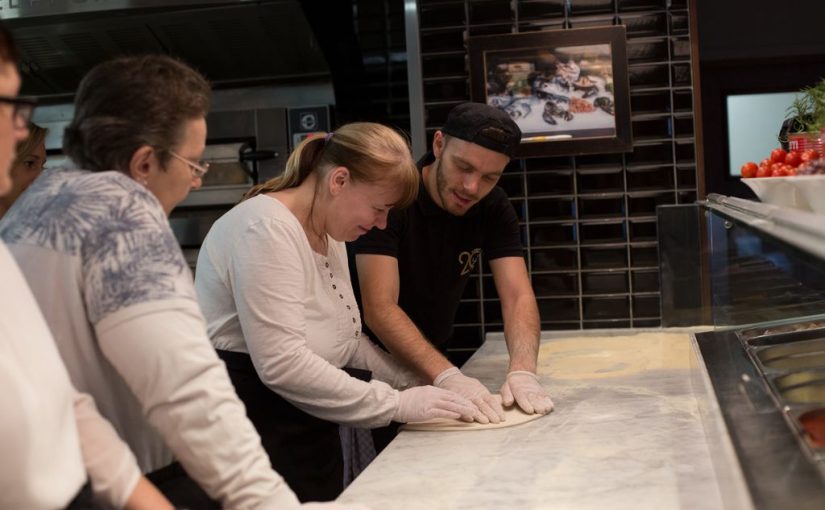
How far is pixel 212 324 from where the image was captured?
2.10m

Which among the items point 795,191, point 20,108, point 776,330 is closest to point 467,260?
point 776,330

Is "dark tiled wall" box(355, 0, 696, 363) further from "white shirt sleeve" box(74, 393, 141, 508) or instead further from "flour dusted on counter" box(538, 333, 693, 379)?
"white shirt sleeve" box(74, 393, 141, 508)

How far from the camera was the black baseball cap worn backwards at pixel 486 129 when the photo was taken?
8.79 feet

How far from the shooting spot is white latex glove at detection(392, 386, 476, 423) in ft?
6.75

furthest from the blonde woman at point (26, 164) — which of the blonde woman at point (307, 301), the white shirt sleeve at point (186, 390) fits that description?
the white shirt sleeve at point (186, 390)

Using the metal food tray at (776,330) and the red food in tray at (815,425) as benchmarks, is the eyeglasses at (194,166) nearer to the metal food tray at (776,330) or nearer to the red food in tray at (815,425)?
the red food in tray at (815,425)

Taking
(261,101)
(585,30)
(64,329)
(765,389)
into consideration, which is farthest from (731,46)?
(64,329)

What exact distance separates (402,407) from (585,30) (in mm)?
2713

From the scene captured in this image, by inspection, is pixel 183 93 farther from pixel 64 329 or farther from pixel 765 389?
pixel 765 389

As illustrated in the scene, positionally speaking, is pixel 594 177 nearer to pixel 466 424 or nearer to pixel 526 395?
pixel 526 395

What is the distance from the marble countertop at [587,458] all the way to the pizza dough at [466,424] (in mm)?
22

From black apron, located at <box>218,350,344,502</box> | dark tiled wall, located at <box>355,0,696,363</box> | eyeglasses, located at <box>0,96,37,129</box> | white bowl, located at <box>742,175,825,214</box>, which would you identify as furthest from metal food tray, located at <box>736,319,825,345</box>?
dark tiled wall, located at <box>355,0,696,363</box>

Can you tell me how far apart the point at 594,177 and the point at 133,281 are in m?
3.45

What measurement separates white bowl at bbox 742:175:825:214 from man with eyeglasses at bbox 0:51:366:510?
34.7 inches
